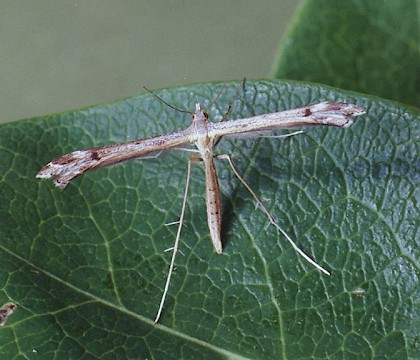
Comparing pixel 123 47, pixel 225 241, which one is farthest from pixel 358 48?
pixel 123 47

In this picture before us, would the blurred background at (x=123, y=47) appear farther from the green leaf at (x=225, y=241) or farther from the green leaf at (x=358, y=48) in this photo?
the green leaf at (x=225, y=241)

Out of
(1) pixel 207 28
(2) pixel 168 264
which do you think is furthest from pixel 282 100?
(1) pixel 207 28

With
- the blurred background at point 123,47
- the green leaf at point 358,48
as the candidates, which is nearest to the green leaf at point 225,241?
the green leaf at point 358,48

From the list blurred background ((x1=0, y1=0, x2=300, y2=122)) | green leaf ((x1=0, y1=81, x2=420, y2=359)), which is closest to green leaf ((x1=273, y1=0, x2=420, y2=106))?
green leaf ((x1=0, y1=81, x2=420, y2=359))

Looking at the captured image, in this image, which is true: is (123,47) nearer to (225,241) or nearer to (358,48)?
(358,48)

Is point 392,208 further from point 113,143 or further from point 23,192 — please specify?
point 23,192
